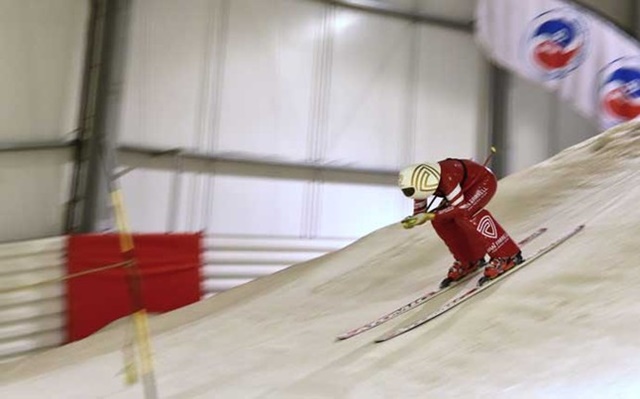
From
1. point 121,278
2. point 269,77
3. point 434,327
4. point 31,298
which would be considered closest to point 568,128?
point 269,77

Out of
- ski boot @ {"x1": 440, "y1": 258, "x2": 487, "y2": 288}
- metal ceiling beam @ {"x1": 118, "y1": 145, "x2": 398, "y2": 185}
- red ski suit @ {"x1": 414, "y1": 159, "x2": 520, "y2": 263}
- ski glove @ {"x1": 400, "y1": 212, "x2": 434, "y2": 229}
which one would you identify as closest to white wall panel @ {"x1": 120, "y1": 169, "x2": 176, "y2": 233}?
metal ceiling beam @ {"x1": 118, "y1": 145, "x2": 398, "y2": 185}

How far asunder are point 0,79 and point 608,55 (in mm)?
5995

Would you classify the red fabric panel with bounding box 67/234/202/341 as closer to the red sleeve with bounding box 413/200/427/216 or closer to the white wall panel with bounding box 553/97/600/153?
the red sleeve with bounding box 413/200/427/216

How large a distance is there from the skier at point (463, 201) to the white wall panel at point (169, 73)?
4343mm

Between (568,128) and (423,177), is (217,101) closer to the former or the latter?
(423,177)

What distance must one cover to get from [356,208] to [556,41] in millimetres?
2937

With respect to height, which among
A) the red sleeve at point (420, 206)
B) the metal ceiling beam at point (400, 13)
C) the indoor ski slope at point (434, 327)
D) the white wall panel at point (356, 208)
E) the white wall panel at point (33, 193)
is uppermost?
the metal ceiling beam at point (400, 13)

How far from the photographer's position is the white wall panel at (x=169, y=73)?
772 centimetres

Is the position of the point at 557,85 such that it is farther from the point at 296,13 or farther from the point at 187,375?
the point at 187,375

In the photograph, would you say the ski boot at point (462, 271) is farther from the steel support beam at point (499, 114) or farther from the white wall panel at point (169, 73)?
the steel support beam at point (499, 114)

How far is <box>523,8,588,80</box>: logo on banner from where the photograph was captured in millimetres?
7527

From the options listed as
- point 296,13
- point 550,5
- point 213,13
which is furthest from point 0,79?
point 550,5

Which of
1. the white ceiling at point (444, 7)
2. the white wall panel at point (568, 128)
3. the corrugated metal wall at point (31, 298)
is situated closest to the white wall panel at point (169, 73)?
the corrugated metal wall at point (31, 298)

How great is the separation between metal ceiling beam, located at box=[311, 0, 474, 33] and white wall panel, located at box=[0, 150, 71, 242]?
3645 millimetres
